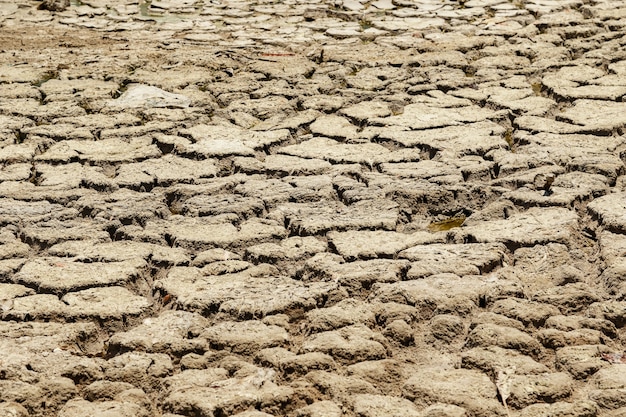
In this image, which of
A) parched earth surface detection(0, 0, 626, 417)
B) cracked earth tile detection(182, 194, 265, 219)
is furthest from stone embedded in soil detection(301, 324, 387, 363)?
cracked earth tile detection(182, 194, 265, 219)

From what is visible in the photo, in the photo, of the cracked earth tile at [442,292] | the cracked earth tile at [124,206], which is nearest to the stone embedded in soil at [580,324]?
the cracked earth tile at [442,292]

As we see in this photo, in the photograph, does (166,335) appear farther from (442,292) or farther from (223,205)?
(223,205)

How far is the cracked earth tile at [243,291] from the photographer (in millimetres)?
3051

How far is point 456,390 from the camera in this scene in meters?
2.60

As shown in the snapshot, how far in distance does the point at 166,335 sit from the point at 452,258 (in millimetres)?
951

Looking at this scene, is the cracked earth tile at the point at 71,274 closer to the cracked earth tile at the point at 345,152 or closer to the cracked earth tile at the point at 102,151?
the cracked earth tile at the point at 102,151

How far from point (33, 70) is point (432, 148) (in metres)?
2.47

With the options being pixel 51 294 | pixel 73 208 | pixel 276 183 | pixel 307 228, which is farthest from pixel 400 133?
pixel 51 294

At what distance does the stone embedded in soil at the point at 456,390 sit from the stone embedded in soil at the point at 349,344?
0.50 ft

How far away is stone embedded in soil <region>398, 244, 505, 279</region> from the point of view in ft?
10.7

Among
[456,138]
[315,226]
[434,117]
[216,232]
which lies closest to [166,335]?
[216,232]

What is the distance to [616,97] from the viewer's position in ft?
16.5

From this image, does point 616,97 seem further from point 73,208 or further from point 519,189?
point 73,208

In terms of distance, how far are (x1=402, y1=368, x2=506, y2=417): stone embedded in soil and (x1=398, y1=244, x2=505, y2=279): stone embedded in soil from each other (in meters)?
0.58
